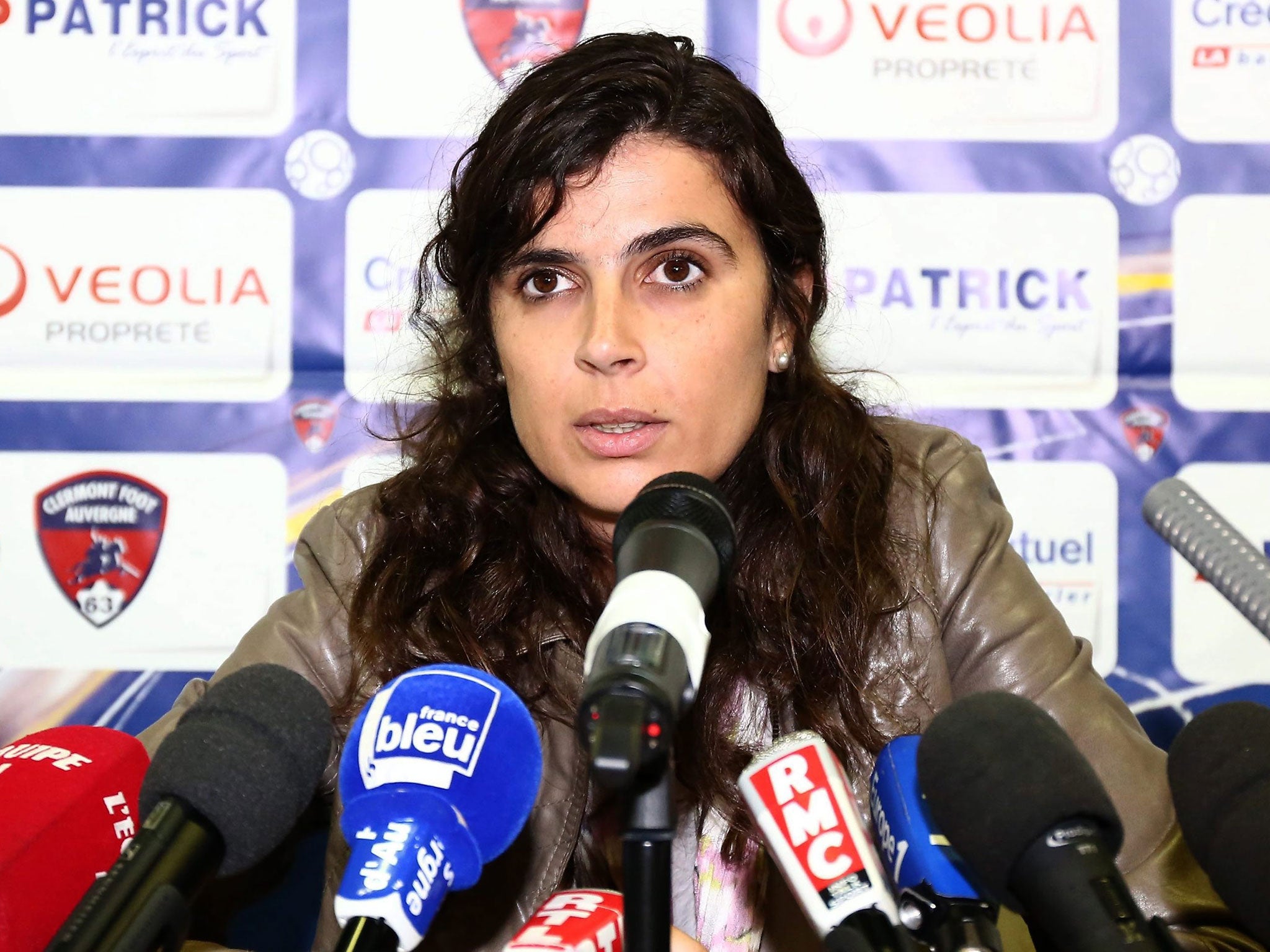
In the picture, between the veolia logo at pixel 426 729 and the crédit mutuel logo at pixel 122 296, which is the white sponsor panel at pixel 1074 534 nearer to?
the crédit mutuel logo at pixel 122 296

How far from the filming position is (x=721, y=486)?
151cm

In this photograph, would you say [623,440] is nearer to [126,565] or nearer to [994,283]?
[994,283]

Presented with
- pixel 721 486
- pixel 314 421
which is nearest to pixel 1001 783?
pixel 721 486

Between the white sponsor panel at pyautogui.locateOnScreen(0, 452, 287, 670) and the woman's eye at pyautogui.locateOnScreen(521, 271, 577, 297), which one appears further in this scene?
the white sponsor panel at pyautogui.locateOnScreen(0, 452, 287, 670)

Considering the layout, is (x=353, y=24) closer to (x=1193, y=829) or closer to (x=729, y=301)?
(x=729, y=301)

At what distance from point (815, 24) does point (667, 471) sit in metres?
0.84

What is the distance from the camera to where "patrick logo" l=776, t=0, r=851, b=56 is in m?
1.79

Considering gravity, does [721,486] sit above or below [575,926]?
below

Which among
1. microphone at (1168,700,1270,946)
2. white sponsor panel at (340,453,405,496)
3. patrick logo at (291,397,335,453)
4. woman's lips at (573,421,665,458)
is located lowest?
white sponsor panel at (340,453,405,496)

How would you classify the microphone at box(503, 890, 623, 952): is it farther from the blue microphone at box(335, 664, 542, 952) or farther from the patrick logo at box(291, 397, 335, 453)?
the patrick logo at box(291, 397, 335, 453)

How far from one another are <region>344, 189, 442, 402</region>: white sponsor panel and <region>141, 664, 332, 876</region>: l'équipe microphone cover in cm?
109

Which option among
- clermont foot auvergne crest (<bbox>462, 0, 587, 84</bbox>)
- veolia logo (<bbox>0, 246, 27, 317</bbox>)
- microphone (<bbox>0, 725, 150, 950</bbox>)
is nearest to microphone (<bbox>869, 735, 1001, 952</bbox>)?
microphone (<bbox>0, 725, 150, 950</bbox>)

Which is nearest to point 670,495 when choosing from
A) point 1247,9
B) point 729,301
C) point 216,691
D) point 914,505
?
point 216,691

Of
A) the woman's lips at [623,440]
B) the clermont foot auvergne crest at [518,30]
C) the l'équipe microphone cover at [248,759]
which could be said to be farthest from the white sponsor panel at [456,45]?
the l'équipe microphone cover at [248,759]
